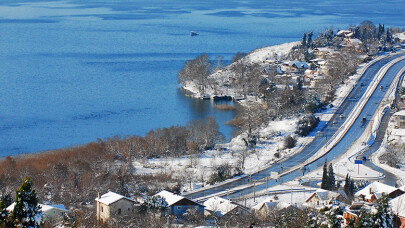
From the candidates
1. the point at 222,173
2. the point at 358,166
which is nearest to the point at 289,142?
the point at 358,166

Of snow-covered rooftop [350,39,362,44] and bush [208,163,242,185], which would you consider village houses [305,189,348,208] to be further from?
snow-covered rooftop [350,39,362,44]

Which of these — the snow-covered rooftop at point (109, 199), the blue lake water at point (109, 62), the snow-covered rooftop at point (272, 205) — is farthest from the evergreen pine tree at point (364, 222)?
the blue lake water at point (109, 62)

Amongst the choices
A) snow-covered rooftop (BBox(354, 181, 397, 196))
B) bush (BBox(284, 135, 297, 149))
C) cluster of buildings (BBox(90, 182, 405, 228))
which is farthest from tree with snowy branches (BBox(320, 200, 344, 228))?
bush (BBox(284, 135, 297, 149))

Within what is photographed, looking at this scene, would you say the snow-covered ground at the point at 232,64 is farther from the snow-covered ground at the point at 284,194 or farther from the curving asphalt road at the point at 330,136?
the snow-covered ground at the point at 284,194

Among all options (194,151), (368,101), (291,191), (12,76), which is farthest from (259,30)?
(291,191)

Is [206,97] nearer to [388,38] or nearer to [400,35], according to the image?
[388,38]

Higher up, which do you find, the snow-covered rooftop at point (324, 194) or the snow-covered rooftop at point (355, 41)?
the snow-covered rooftop at point (355, 41)

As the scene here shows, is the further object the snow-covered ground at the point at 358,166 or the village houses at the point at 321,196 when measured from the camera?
the snow-covered ground at the point at 358,166
